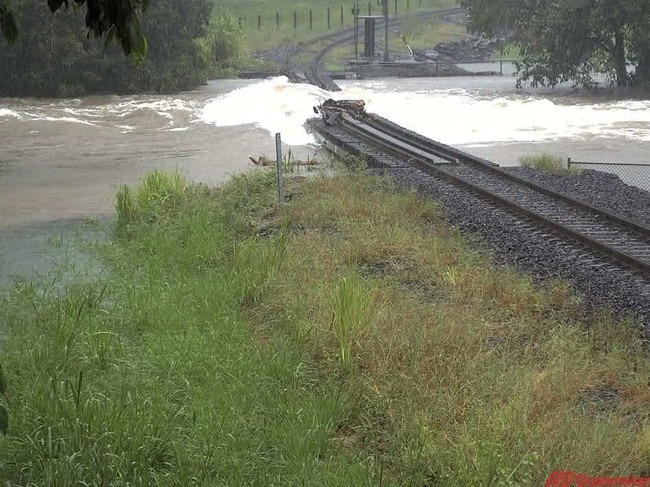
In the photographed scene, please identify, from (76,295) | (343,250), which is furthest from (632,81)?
(76,295)

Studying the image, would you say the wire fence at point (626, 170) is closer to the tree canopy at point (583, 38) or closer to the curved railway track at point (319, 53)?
the tree canopy at point (583, 38)

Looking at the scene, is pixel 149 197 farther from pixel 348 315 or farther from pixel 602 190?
pixel 348 315

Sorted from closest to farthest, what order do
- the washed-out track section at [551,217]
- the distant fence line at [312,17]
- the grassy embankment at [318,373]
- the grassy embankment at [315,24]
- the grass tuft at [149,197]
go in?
the grassy embankment at [318,373]
the washed-out track section at [551,217]
the grass tuft at [149,197]
the grassy embankment at [315,24]
the distant fence line at [312,17]

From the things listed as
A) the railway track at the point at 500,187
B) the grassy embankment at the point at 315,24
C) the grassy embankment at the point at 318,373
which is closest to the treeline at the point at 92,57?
the railway track at the point at 500,187

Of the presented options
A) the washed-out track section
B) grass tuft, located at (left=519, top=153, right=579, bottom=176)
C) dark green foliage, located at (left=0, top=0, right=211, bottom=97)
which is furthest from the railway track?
dark green foliage, located at (left=0, top=0, right=211, bottom=97)

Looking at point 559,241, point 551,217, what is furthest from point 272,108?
point 559,241

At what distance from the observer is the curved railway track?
140 feet

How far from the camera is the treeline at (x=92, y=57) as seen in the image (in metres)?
35.3

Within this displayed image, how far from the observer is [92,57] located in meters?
36.2

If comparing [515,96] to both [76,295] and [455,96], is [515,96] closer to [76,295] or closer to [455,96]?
[455,96]

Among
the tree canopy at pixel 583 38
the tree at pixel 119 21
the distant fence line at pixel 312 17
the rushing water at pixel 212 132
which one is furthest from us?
the distant fence line at pixel 312 17

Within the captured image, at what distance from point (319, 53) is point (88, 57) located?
22.2 m

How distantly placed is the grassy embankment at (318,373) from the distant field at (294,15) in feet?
167

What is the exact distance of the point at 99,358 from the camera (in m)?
7.36
